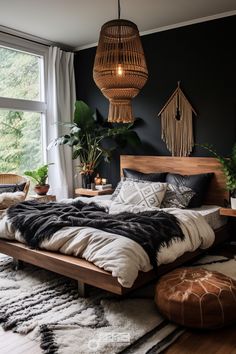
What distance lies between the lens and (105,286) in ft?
8.48

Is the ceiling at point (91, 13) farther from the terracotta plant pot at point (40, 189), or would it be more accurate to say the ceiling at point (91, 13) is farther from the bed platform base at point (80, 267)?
the bed platform base at point (80, 267)

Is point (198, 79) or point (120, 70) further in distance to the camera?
point (198, 79)

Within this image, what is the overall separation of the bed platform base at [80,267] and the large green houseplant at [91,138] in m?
2.13

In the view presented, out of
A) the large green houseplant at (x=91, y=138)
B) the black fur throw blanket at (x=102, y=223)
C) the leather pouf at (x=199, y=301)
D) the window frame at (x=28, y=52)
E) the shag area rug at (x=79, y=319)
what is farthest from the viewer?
the large green houseplant at (x=91, y=138)

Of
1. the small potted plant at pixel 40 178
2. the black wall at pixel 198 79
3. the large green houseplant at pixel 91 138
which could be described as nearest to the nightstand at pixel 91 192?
the large green houseplant at pixel 91 138

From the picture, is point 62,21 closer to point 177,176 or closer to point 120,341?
point 177,176

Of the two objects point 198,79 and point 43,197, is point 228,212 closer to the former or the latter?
point 198,79

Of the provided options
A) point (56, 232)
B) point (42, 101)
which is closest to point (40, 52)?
point (42, 101)

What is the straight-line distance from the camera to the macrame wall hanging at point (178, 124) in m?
4.62

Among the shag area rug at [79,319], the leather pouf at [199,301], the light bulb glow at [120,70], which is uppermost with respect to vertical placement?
the light bulb glow at [120,70]

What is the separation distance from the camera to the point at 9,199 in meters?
4.33

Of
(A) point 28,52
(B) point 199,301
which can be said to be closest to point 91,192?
(A) point 28,52

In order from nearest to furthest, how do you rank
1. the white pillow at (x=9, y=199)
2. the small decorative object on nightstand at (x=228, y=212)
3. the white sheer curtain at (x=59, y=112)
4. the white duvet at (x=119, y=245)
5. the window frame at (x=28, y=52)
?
the white duvet at (x=119, y=245), the small decorative object on nightstand at (x=228, y=212), the white pillow at (x=9, y=199), the window frame at (x=28, y=52), the white sheer curtain at (x=59, y=112)

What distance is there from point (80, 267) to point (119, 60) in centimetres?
158
